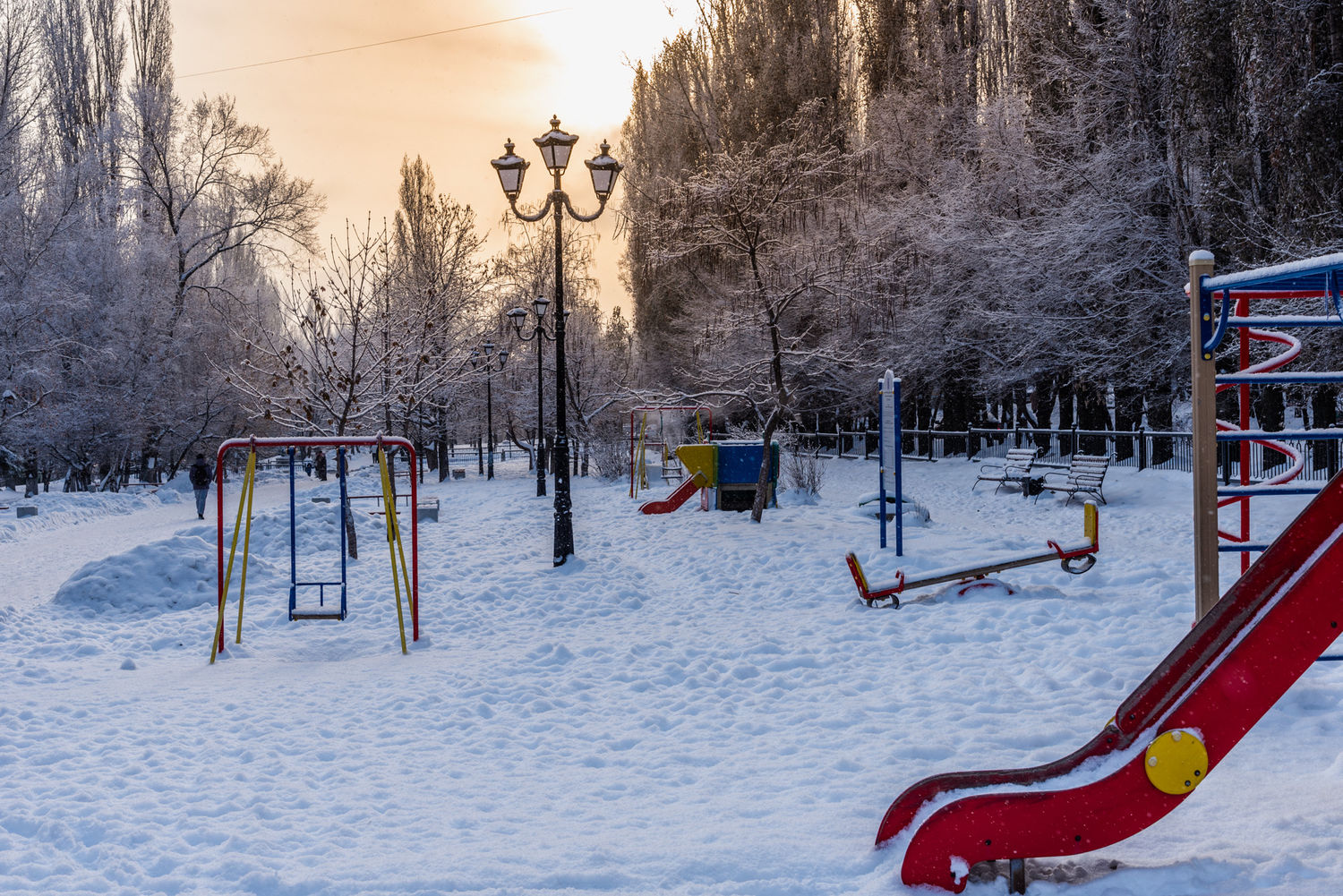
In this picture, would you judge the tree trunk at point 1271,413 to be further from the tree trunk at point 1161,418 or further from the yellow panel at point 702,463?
the yellow panel at point 702,463

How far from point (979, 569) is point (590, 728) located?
4543 millimetres

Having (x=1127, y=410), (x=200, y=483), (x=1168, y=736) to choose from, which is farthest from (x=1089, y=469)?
(x=200, y=483)

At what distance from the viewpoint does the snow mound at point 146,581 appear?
10023 mm

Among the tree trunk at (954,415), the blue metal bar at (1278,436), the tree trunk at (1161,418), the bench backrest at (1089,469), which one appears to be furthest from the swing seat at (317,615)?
the tree trunk at (954,415)

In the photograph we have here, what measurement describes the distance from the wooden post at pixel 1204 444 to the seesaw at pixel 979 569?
12.8 feet

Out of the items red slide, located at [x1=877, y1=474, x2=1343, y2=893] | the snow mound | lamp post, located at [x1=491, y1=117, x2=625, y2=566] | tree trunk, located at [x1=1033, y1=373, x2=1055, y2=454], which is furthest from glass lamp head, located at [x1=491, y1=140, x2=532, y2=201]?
tree trunk, located at [x1=1033, y1=373, x2=1055, y2=454]

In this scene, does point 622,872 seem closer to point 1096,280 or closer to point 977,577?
point 977,577

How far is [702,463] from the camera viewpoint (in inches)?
689

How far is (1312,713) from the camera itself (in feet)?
16.9

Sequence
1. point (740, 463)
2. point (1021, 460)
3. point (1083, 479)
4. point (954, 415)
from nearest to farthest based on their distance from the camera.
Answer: point (740, 463) < point (1083, 479) < point (1021, 460) < point (954, 415)

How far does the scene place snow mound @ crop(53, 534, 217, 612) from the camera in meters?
10.0

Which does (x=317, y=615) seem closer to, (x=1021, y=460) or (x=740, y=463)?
(x=740, y=463)

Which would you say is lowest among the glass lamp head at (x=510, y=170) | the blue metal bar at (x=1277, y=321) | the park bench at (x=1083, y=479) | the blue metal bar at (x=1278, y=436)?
the park bench at (x=1083, y=479)

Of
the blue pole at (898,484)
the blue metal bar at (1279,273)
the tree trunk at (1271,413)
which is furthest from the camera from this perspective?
the tree trunk at (1271,413)
